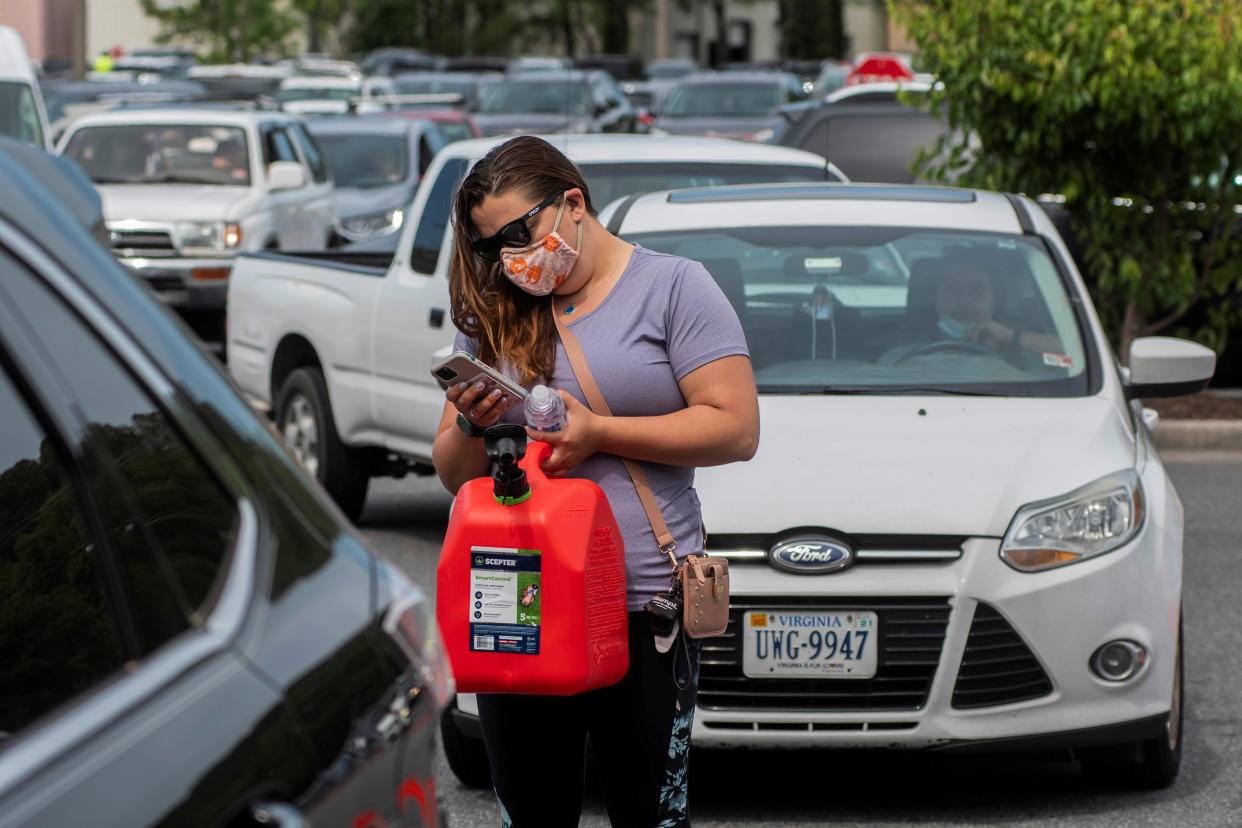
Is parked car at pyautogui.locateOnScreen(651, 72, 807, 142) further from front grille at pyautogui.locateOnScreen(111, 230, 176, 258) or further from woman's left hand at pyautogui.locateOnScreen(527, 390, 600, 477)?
woman's left hand at pyautogui.locateOnScreen(527, 390, 600, 477)

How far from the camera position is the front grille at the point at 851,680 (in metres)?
4.86

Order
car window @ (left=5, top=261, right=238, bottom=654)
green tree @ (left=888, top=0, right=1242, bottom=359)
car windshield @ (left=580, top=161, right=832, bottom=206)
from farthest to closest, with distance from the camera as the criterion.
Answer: green tree @ (left=888, top=0, right=1242, bottom=359) < car windshield @ (left=580, top=161, right=832, bottom=206) < car window @ (left=5, top=261, right=238, bottom=654)

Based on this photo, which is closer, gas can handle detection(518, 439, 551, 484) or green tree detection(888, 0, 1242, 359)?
gas can handle detection(518, 439, 551, 484)

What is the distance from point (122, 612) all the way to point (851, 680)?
3114 mm

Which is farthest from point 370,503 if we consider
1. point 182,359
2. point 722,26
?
point 722,26

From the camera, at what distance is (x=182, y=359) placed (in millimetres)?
2016

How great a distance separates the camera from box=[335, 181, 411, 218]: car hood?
64.3ft

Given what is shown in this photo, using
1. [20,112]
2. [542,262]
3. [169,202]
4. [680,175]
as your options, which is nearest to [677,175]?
[680,175]

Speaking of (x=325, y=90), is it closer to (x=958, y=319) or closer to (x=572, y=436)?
(x=958, y=319)

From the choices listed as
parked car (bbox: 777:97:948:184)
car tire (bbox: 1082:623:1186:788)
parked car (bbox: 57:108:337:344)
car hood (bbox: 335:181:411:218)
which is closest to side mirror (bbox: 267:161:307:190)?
parked car (bbox: 57:108:337:344)

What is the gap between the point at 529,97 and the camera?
2875 centimetres

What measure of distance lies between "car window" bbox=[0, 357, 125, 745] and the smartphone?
91cm

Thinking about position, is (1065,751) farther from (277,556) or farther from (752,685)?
(277,556)

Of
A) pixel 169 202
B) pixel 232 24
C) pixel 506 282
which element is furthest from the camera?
pixel 232 24
